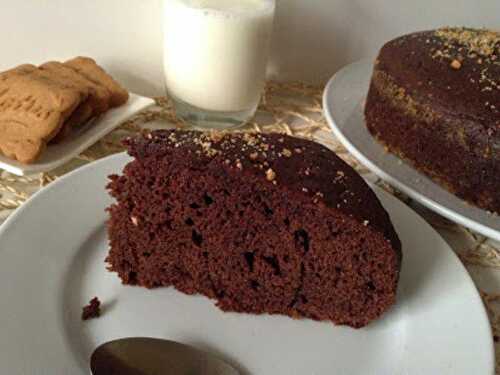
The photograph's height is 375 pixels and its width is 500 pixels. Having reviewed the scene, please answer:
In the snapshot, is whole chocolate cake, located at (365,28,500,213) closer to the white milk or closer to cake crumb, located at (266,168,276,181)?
the white milk

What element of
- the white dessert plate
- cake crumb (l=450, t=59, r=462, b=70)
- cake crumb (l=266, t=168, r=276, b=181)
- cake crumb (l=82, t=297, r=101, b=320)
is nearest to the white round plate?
cake crumb (l=82, t=297, r=101, b=320)

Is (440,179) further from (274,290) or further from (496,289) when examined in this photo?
(274,290)

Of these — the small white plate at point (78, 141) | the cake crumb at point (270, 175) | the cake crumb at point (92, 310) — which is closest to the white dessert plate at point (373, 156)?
the cake crumb at point (270, 175)

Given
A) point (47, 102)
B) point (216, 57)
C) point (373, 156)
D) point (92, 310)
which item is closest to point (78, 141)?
point (47, 102)

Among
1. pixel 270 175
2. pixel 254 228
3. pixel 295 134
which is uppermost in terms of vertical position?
pixel 270 175

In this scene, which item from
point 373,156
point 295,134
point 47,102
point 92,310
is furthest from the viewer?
point 295,134

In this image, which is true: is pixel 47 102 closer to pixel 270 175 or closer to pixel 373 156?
pixel 270 175

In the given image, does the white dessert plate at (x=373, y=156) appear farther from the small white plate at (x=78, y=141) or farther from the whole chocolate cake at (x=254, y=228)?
the small white plate at (x=78, y=141)
